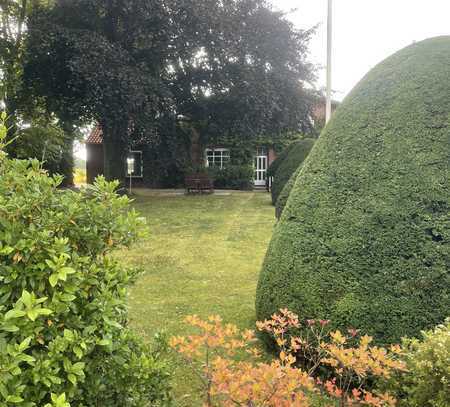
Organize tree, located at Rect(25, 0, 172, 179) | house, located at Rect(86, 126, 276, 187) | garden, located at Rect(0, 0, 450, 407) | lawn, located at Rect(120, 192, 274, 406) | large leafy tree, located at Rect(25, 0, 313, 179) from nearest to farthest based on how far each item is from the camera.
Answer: garden, located at Rect(0, 0, 450, 407) < lawn, located at Rect(120, 192, 274, 406) < tree, located at Rect(25, 0, 172, 179) < large leafy tree, located at Rect(25, 0, 313, 179) < house, located at Rect(86, 126, 276, 187)

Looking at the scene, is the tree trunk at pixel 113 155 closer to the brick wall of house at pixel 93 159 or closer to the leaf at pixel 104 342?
the brick wall of house at pixel 93 159

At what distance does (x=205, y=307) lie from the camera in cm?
587

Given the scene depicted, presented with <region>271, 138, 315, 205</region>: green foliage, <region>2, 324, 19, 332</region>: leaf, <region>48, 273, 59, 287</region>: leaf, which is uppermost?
<region>271, 138, 315, 205</region>: green foliage

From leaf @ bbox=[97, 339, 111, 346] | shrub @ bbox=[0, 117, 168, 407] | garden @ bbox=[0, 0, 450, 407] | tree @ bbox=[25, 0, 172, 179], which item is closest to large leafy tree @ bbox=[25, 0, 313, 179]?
tree @ bbox=[25, 0, 172, 179]

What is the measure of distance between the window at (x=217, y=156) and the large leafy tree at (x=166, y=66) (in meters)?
8.85

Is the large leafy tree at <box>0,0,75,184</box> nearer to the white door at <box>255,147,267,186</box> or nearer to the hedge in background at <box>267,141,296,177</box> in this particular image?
the hedge in background at <box>267,141,296,177</box>

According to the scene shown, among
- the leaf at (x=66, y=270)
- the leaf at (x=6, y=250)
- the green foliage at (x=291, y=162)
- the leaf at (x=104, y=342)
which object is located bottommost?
the leaf at (x=104, y=342)

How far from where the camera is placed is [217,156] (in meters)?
31.9

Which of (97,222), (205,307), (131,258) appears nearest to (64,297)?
(97,222)

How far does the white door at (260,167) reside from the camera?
32500 mm

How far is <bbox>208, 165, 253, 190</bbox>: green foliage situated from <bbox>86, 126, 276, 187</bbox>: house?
59 centimetres

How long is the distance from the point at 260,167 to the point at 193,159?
20.3 feet

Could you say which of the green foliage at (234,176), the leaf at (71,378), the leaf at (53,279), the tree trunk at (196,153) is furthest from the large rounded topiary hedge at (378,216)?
the green foliage at (234,176)

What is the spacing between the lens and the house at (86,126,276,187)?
3053 cm
